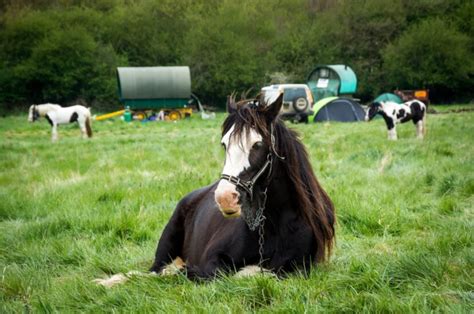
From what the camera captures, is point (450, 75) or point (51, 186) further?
point (450, 75)

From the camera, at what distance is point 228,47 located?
45531mm

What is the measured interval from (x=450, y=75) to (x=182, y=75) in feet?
71.1

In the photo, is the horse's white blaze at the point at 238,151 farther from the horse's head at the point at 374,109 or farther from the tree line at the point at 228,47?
the tree line at the point at 228,47

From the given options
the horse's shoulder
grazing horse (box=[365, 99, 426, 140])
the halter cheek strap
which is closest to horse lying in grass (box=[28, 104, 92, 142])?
grazing horse (box=[365, 99, 426, 140])

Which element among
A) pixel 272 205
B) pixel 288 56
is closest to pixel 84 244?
pixel 272 205

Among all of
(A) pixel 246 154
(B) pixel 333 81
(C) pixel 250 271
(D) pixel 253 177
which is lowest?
(C) pixel 250 271

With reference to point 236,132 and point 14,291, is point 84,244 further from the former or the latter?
point 236,132

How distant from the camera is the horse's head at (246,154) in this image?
3.08 m

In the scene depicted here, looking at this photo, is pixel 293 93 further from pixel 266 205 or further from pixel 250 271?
pixel 250 271

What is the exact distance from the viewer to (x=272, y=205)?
11.8 feet

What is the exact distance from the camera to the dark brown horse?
3.27 metres

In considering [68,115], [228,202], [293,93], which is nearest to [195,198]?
[228,202]

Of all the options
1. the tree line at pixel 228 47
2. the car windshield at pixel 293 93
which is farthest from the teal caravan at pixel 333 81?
the car windshield at pixel 293 93

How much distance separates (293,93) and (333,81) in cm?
1167
